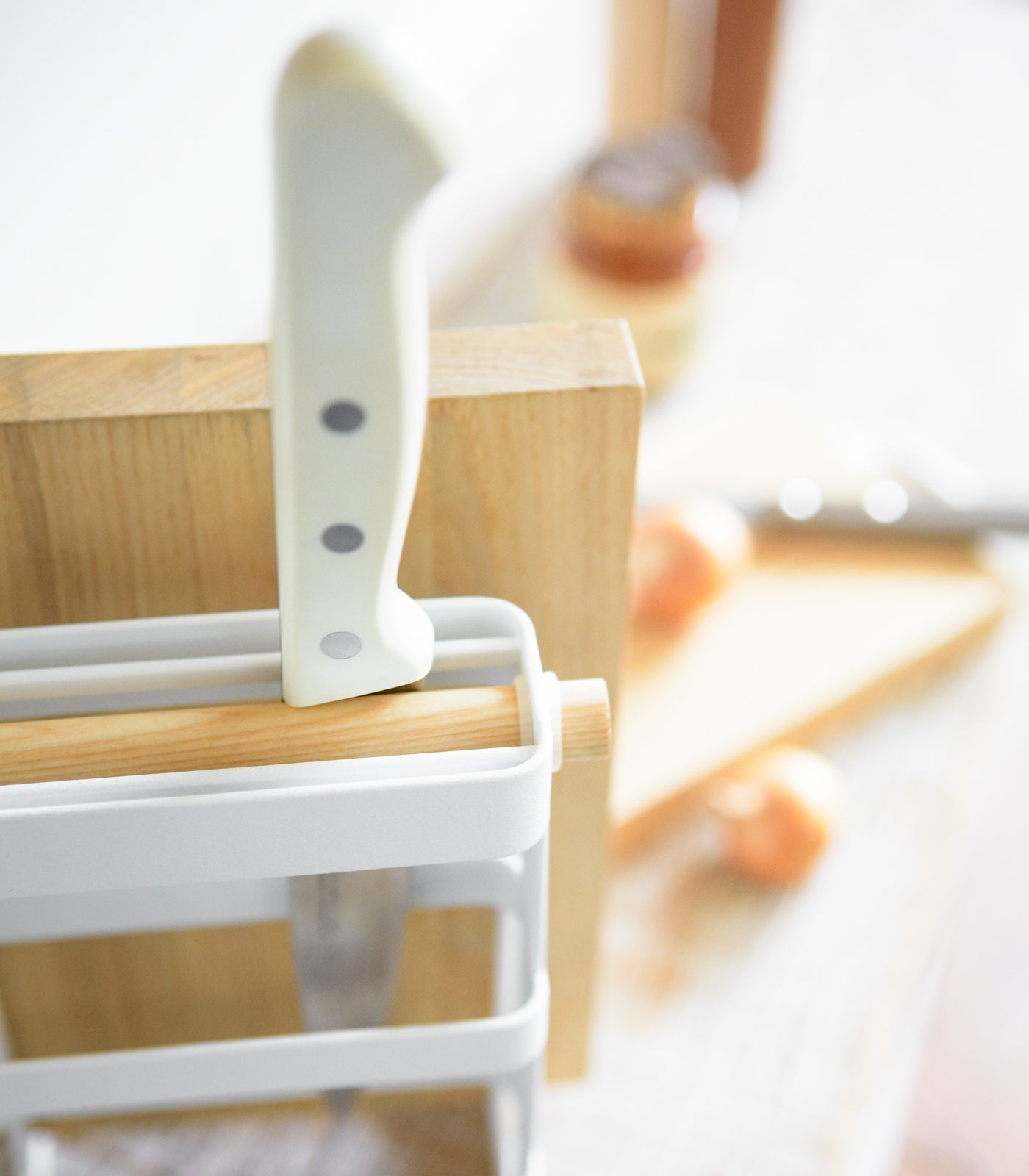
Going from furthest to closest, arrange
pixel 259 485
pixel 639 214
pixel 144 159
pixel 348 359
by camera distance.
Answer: pixel 639 214 < pixel 144 159 < pixel 259 485 < pixel 348 359

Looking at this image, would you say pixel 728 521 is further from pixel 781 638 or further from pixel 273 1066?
pixel 273 1066

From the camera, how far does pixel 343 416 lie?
22 centimetres

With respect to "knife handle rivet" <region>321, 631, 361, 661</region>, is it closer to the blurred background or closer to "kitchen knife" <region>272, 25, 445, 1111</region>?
"kitchen knife" <region>272, 25, 445, 1111</region>

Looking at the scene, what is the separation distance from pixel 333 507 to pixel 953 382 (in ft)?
3.19

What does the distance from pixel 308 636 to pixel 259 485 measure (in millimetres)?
69

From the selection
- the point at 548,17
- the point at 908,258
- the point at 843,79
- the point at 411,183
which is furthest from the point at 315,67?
the point at 843,79

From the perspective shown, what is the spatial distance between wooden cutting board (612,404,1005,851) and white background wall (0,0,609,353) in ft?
1.08

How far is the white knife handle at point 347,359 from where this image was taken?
18 cm

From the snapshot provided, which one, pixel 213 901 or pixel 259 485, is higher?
pixel 259 485

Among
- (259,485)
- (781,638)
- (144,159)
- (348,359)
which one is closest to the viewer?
(348,359)

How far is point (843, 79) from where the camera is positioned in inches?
57.8

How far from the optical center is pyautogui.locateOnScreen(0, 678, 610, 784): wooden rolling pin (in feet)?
0.88

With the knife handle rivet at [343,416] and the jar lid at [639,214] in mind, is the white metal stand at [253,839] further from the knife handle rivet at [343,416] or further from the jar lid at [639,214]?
the jar lid at [639,214]

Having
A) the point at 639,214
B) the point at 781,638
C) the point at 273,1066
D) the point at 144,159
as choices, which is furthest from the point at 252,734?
the point at 639,214
